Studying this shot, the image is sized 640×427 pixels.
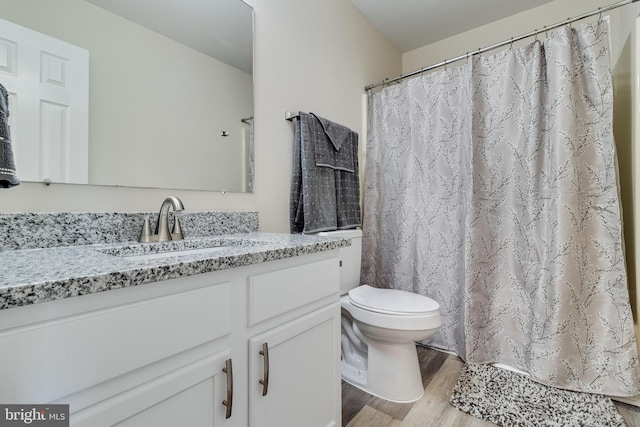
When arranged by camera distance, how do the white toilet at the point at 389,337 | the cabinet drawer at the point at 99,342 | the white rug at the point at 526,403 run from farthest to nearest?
the white toilet at the point at 389,337 < the white rug at the point at 526,403 < the cabinet drawer at the point at 99,342

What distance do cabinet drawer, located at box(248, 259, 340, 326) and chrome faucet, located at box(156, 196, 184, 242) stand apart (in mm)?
464

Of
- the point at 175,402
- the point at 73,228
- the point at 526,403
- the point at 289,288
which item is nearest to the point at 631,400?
the point at 526,403

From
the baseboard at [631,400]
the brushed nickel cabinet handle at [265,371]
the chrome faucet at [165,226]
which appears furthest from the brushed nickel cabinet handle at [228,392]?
the baseboard at [631,400]

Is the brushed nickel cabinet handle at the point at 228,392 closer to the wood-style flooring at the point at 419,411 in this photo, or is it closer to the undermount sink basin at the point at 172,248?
the undermount sink basin at the point at 172,248

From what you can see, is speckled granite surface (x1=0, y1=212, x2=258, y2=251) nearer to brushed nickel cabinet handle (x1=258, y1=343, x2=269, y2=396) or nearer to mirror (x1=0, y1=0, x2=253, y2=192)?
mirror (x1=0, y1=0, x2=253, y2=192)

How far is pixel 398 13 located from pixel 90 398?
2.69m

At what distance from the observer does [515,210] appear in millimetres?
1722

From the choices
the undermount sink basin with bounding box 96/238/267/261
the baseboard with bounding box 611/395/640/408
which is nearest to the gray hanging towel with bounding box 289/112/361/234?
the undermount sink basin with bounding box 96/238/267/261

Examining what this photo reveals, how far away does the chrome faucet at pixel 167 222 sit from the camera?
108 centimetres

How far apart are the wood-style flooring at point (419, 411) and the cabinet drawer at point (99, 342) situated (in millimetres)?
1008

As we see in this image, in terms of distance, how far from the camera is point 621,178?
1632mm

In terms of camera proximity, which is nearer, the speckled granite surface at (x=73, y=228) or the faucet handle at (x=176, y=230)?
the speckled granite surface at (x=73, y=228)

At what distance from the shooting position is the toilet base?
1456 millimetres

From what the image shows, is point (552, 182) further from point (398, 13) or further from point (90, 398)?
point (90, 398)
